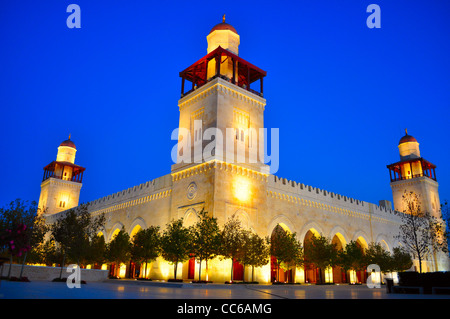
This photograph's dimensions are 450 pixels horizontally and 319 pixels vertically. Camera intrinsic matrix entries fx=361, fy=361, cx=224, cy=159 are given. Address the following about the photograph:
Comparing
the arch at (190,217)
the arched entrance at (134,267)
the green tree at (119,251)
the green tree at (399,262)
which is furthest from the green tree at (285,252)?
the arched entrance at (134,267)

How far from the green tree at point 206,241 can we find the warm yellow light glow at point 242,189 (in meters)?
3.86

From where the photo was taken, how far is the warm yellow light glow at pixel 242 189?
27480mm

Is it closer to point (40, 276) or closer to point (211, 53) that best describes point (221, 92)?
point (211, 53)

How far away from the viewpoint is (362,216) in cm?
4081

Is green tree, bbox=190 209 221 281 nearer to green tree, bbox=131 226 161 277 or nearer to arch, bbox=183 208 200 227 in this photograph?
arch, bbox=183 208 200 227

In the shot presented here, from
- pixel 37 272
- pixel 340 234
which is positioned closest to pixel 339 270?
pixel 340 234

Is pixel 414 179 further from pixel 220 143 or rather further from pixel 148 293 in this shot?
pixel 148 293

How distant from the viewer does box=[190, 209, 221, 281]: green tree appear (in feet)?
76.4

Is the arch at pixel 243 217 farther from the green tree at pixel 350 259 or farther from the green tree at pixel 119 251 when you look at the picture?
the green tree at pixel 350 259

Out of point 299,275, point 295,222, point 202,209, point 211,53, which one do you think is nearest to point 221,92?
point 211,53

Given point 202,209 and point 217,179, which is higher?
point 217,179
